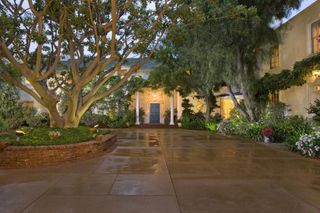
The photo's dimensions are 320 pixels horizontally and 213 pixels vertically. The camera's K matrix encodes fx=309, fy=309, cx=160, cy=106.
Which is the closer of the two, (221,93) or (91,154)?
(91,154)

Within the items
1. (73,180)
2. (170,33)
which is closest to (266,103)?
(170,33)

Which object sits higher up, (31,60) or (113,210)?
(31,60)

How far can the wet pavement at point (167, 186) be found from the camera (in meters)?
4.66

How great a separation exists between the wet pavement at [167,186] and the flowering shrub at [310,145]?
0.59 m

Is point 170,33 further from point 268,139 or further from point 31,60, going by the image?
point 268,139

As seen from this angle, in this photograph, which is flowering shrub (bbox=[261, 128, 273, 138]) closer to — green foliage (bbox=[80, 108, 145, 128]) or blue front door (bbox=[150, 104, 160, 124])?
green foliage (bbox=[80, 108, 145, 128])

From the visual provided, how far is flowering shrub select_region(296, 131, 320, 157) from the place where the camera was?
9.34 m

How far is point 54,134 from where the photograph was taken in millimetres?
8922

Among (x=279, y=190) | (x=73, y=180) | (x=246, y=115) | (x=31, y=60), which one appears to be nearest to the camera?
(x=279, y=190)

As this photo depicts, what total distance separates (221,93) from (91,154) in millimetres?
17848

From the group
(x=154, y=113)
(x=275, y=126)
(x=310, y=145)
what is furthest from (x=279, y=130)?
(x=154, y=113)

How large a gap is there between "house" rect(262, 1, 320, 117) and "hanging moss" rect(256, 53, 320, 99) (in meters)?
0.42

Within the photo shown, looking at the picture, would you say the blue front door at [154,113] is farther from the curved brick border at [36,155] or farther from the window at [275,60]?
the curved brick border at [36,155]

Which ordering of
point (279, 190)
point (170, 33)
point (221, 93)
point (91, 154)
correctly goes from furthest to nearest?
Answer: point (221, 93) → point (170, 33) → point (91, 154) → point (279, 190)
